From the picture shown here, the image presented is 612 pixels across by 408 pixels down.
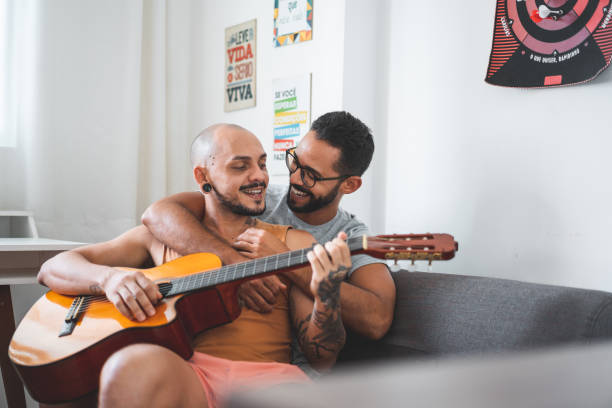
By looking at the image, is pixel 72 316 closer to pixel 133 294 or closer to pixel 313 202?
pixel 133 294

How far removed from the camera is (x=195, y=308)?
1.34 m

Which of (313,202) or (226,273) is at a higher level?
(313,202)

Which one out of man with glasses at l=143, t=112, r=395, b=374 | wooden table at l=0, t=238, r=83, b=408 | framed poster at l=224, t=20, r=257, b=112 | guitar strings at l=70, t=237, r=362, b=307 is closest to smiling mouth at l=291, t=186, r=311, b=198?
Answer: man with glasses at l=143, t=112, r=395, b=374

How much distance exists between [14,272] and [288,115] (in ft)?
4.37

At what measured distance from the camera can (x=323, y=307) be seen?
4.41 feet

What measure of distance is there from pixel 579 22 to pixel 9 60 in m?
2.43

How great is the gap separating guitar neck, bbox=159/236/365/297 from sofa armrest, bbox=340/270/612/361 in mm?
435

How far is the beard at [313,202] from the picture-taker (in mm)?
1784

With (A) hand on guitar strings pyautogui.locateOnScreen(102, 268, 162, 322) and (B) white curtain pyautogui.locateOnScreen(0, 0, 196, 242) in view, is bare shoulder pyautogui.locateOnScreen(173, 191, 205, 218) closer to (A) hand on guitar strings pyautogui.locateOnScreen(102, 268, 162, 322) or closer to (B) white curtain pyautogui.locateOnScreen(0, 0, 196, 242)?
(A) hand on guitar strings pyautogui.locateOnScreen(102, 268, 162, 322)

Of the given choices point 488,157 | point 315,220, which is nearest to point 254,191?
point 315,220

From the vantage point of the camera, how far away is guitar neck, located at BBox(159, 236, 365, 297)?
47.9 inches

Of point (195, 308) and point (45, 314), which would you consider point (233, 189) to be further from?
point (45, 314)

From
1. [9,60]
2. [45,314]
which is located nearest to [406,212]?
[45,314]

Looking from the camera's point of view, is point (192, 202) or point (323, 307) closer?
point (323, 307)
